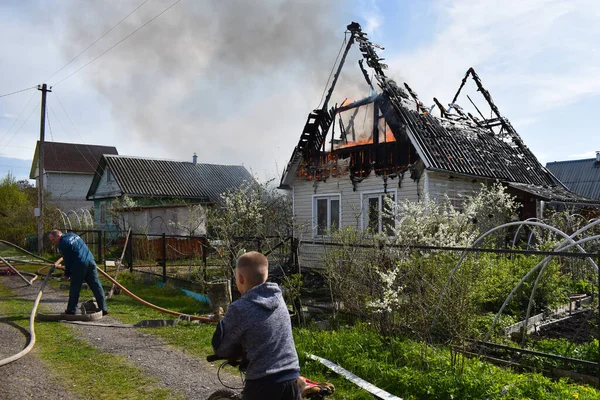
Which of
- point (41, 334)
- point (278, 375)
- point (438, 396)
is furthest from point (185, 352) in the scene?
point (278, 375)

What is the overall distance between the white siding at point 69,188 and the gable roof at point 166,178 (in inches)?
340

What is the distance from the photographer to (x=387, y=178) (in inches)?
493

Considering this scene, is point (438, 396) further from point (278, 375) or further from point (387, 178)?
point (387, 178)

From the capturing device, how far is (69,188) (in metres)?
37.3

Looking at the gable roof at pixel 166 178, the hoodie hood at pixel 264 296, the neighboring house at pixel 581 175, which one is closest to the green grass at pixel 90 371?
the hoodie hood at pixel 264 296

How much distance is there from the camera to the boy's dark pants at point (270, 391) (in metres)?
2.65

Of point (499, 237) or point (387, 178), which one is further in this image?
point (387, 178)

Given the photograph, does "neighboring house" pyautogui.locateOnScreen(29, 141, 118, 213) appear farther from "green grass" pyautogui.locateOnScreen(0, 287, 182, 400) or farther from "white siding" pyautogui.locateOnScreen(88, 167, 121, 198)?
"green grass" pyautogui.locateOnScreen(0, 287, 182, 400)

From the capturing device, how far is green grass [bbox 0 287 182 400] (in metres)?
4.64

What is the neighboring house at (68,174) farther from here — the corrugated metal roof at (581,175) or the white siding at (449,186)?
the corrugated metal roof at (581,175)

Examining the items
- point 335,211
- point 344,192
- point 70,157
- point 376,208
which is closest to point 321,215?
point 335,211

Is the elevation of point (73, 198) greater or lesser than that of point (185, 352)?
greater

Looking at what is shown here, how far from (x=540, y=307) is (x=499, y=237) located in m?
3.70

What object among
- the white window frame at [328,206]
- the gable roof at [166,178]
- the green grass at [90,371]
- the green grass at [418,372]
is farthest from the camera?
the gable roof at [166,178]
